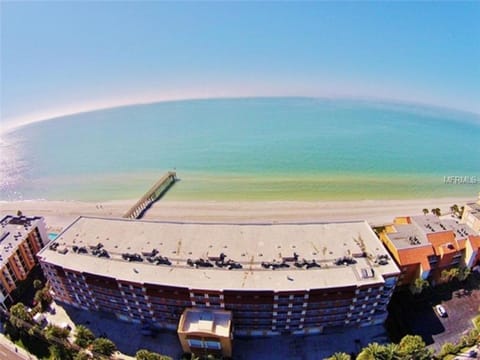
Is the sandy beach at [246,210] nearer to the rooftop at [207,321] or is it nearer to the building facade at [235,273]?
the building facade at [235,273]

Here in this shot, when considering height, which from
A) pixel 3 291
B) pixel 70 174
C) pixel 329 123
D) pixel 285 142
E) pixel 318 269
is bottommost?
pixel 318 269

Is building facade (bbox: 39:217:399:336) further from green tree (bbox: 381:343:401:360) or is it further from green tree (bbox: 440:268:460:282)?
green tree (bbox: 440:268:460:282)

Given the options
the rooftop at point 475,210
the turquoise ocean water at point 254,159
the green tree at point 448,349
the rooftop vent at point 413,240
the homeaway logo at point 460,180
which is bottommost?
the green tree at point 448,349

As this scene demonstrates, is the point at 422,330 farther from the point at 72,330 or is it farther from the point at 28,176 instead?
the point at 28,176

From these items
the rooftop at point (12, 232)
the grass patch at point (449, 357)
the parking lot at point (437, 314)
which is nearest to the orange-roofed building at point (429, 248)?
the parking lot at point (437, 314)

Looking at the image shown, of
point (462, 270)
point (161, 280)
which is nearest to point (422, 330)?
point (462, 270)

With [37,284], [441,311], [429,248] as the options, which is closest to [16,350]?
[37,284]
